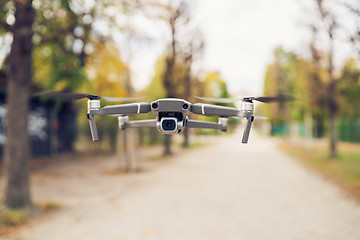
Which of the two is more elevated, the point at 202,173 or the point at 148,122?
the point at 148,122

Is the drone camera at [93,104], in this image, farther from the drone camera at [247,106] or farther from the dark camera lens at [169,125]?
the drone camera at [247,106]

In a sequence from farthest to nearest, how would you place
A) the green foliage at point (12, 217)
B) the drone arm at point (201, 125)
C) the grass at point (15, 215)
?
the green foliage at point (12, 217) < the grass at point (15, 215) < the drone arm at point (201, 125)

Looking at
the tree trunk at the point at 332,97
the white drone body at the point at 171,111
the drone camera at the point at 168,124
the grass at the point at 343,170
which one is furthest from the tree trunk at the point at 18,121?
the tree trunk at the point at 332,97

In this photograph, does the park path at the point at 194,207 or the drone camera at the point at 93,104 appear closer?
the drone camera at the point at 93,104

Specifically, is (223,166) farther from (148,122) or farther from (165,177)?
(148,122)

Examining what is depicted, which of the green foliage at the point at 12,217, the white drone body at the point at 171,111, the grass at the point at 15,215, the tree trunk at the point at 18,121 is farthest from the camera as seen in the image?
the tree trunk at the point at 18,121

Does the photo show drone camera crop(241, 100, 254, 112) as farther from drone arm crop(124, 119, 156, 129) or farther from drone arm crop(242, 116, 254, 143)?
drone arm crop(124, 119, 156, 129)

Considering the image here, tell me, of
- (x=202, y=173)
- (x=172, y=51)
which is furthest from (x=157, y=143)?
(x=202, y=173)

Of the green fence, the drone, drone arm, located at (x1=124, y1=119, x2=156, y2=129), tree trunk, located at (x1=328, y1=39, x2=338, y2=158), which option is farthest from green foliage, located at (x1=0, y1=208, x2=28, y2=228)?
the green fence
